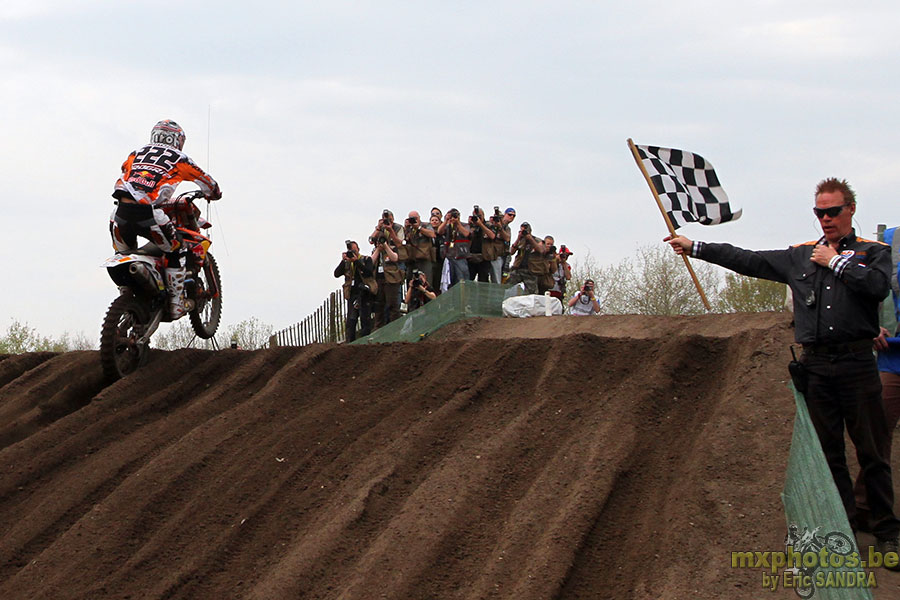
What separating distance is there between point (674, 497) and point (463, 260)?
32.7 ft

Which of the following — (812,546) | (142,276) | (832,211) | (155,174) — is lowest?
(812,546)

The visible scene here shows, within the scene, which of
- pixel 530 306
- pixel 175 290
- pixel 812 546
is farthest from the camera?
pixel 530 306

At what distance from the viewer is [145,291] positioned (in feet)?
33.0

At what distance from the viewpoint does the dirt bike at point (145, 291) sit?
32.2 feet

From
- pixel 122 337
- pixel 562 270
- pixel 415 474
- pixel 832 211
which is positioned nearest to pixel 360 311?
pixel 562 270

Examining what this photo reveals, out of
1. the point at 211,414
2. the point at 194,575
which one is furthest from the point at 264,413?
the point at 194,575

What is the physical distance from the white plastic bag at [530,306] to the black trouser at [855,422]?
30.5 feet

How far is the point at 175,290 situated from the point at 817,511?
7098 millimetres

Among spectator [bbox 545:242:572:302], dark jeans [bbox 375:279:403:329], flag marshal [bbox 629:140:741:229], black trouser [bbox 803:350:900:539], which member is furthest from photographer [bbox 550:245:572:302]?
black trouser [bbox 803:350:900:539]

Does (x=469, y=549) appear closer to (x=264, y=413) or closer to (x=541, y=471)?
(x=541, y=471)

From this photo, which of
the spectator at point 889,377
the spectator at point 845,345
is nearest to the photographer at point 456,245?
the spectator at point 889,377

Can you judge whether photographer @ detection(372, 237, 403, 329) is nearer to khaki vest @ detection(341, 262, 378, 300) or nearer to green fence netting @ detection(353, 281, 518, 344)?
khaki vest @ detection(341, 262, 378, 300)

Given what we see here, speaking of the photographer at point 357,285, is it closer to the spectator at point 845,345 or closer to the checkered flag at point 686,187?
the checkered flag at point 686,187

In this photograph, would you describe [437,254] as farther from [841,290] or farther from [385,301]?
[841,290]
